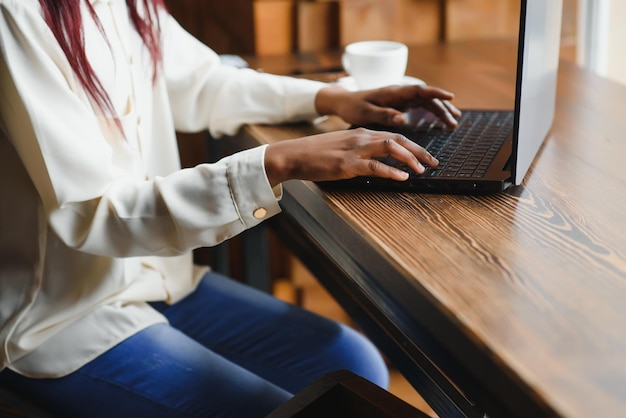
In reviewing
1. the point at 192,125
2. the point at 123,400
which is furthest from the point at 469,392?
the point at 192,125

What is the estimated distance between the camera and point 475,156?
0.96m

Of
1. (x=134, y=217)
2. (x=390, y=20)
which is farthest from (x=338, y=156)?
(x=390, y=20)

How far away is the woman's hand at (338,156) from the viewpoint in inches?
33.6

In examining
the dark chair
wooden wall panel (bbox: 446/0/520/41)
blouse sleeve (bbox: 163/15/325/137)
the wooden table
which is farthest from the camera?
wooden wall panel (bbox: 446/0/520/41)

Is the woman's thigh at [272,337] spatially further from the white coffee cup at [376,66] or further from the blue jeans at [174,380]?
the white coffee cup at [376,66]

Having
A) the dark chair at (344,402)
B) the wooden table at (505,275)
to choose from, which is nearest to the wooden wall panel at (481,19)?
the wooden table at (505,275)

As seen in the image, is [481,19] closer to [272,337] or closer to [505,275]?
[272,337]

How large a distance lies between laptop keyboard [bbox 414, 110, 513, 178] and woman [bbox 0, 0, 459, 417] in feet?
0.11

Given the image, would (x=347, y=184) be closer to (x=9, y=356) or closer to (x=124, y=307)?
(x=124, y=307)

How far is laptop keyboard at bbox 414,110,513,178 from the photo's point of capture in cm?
91

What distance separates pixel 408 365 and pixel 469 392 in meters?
0.33

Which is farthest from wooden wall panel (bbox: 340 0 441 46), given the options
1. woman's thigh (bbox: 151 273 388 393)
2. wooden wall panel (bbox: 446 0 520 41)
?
woman's thigh (bbox: 151 273 388 393)

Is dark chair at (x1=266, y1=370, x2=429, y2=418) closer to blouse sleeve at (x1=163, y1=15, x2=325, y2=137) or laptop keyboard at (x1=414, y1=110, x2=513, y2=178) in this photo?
laptop keyboard at (x1=414, y1=110, x2=513, y2=178)

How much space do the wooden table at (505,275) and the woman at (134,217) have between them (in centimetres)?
7
